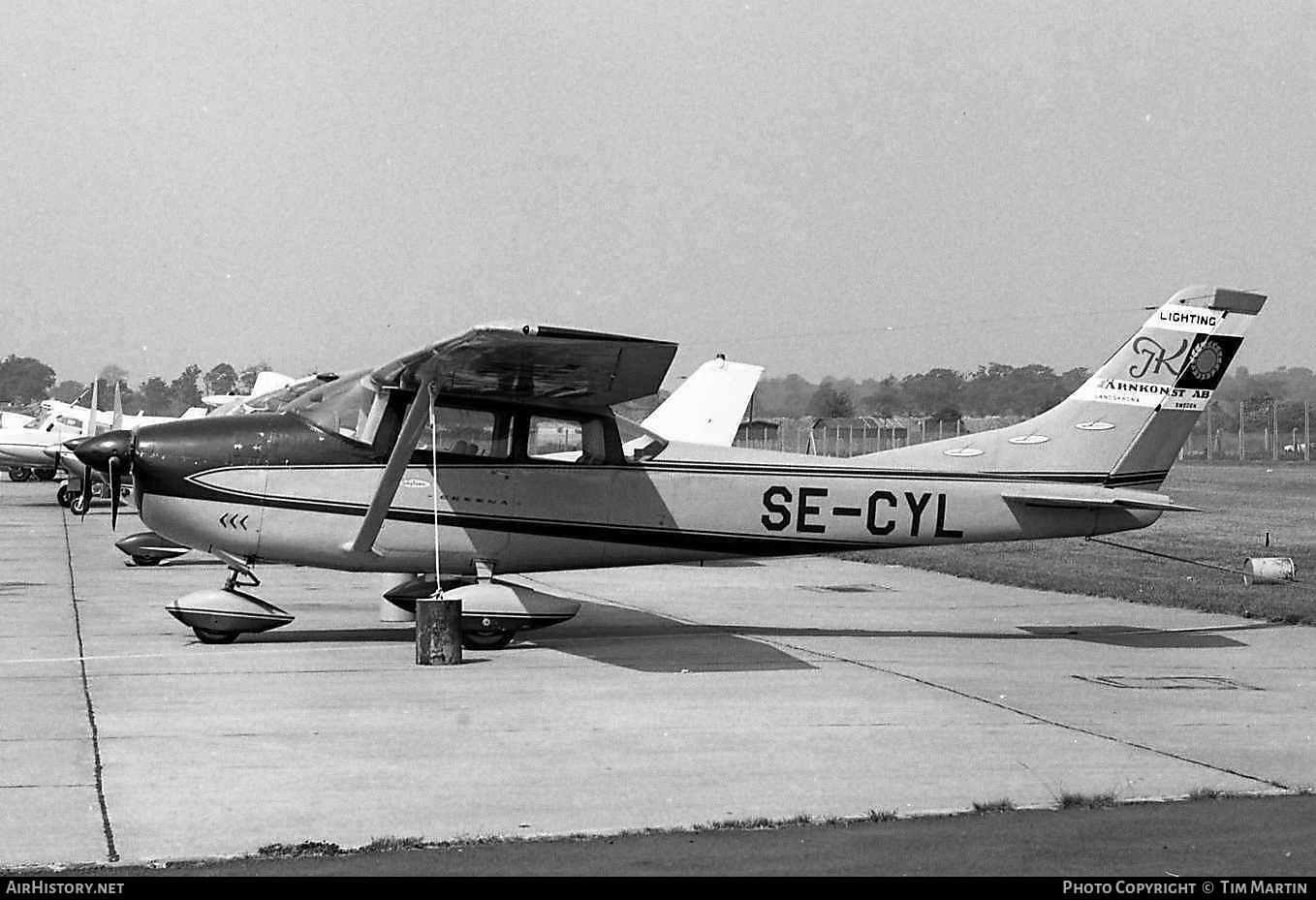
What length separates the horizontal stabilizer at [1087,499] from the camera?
13.0 meters

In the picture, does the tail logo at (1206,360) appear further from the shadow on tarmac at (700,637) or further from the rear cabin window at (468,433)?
the rear cabin window at (468,433)

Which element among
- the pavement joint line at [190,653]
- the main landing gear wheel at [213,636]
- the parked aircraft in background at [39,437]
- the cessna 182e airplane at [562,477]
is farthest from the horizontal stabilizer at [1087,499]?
the parked aircraft in background at [39,437]

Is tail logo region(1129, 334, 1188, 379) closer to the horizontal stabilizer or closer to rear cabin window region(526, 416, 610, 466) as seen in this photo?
the horizontal stabilizer

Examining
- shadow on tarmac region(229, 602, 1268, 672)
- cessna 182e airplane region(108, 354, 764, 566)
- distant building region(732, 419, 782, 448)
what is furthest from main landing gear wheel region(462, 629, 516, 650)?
distant building region(732, 419, 782, 448)

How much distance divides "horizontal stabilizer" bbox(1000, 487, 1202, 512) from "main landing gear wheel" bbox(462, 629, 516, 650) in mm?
4509

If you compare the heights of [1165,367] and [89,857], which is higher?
[1165,367]

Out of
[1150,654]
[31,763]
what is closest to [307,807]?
[31,763]

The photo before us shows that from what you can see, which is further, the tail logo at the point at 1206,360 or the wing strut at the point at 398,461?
the tail logo at the point at 1206,360

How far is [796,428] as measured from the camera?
67.2m

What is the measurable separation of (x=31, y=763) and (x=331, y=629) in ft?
19.7

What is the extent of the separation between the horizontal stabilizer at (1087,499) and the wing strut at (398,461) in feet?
16.8

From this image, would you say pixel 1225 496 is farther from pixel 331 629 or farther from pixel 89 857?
pixel 89 857

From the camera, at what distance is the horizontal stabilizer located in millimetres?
13016

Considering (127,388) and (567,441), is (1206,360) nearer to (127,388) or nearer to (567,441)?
(567,441)
